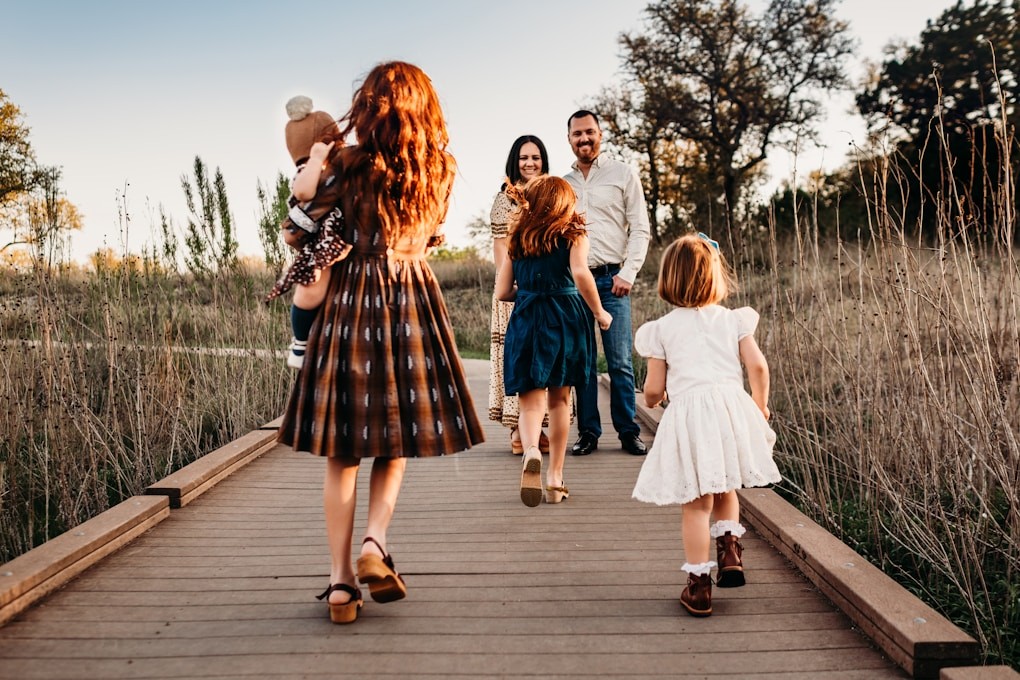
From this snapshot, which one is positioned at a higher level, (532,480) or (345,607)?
(532,480)

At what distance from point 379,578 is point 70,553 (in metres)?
1.21

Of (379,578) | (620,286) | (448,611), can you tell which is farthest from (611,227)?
(379,578)

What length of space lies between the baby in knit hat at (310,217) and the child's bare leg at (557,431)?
1.69 m

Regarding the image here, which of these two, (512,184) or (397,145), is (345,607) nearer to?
(397,145)

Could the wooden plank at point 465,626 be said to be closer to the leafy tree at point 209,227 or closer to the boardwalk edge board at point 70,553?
the boardwalk edge board at point 70,553

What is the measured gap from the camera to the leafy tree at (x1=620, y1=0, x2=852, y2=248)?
25.5 meters

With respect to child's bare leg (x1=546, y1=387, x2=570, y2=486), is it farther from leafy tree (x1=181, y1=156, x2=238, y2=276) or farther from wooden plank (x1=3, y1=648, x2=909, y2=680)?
leafy tree (x1=181, y1=156, x2=238, y2=276)

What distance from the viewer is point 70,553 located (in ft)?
9.95

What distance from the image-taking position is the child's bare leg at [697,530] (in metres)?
2.69

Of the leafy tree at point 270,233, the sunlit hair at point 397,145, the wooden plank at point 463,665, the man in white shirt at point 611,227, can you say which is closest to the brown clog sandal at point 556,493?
the man in white shirt at point 611,227

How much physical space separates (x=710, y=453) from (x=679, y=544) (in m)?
0.93

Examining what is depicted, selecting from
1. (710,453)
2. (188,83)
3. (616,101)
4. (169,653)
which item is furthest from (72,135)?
(616,101)

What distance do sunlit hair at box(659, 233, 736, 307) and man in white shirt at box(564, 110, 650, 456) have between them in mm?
2179

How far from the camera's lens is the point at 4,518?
3998 millimetres
